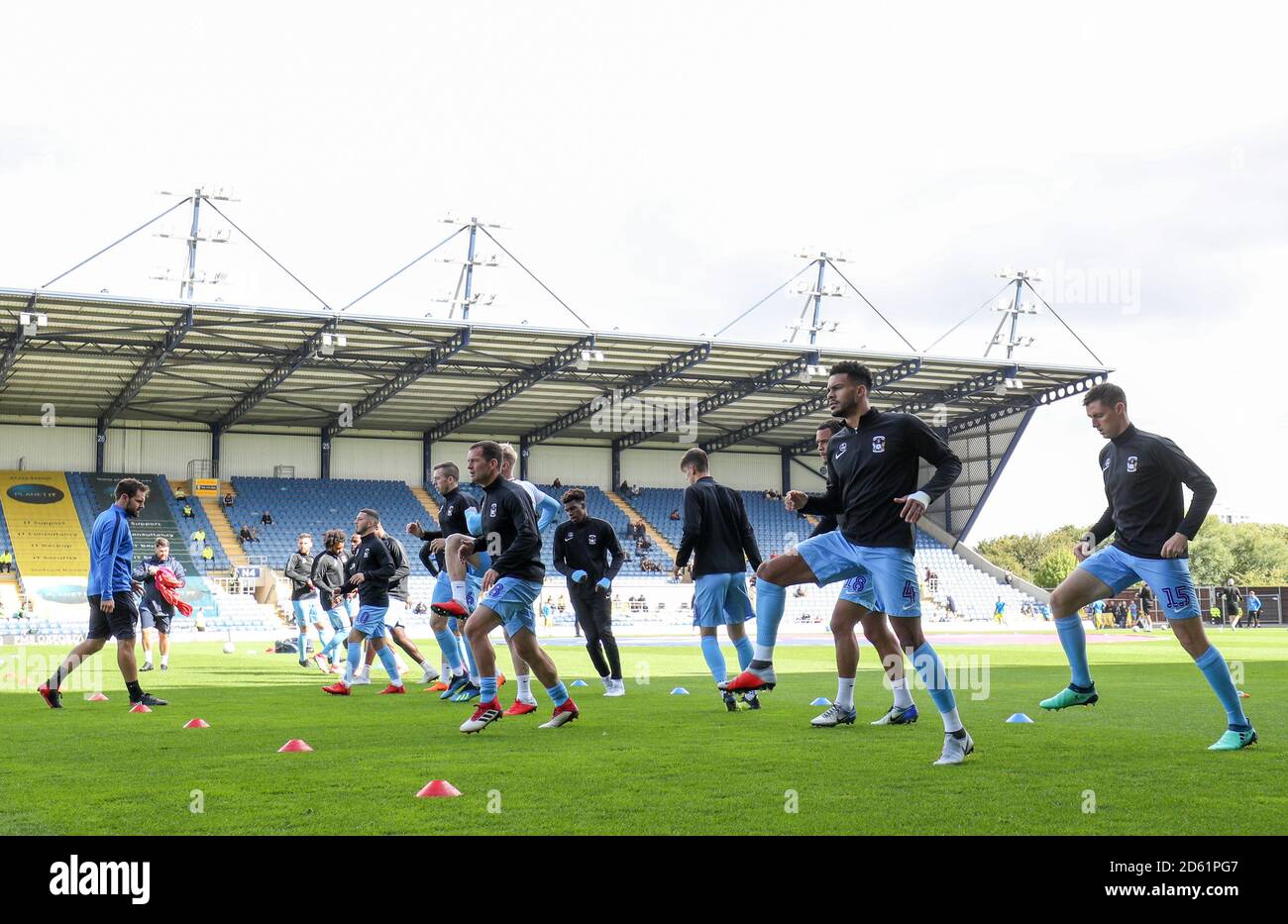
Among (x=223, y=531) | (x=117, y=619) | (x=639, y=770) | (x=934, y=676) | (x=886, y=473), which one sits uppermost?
(x=223, y=531)

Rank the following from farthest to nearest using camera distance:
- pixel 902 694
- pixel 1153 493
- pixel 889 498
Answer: pixel 902 694 < pixel 1153 493 < pixel 889 498

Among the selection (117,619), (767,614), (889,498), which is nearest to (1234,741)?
(889,498)

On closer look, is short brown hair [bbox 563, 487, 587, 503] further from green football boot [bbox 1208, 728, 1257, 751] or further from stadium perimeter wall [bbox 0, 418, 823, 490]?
stadium perimeter wall [bbox 0, 418, 823, 490]

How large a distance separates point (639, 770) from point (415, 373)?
1445 inches

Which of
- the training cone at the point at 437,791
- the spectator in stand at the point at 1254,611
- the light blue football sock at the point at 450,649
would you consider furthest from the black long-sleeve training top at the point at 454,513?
the spectator in stand at the point at 1254,611

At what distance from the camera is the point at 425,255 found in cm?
3725

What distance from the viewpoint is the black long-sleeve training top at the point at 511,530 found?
329 inches

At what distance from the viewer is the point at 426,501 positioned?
169 ft

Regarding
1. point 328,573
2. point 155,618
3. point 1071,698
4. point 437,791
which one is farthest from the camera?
point 155,618

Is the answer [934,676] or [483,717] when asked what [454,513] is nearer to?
[483,717]

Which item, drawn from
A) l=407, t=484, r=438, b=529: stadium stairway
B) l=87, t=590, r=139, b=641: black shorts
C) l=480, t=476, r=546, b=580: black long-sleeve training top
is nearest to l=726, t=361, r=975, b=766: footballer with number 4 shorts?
l=480, t=476, r=546, b=580: black long-sleeve training top

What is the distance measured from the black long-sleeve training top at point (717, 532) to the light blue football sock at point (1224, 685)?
3553mm
